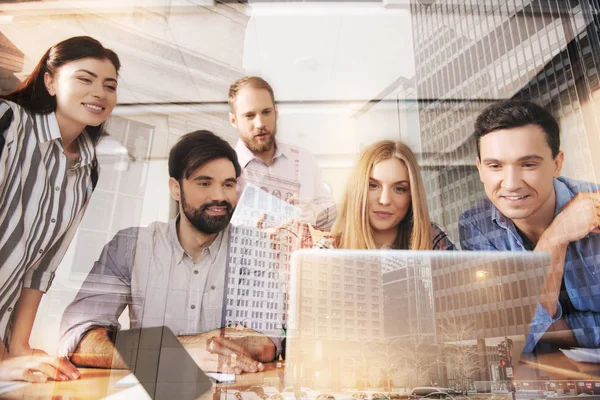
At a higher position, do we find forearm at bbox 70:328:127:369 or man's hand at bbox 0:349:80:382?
forearm at bbox 70:328:127:369

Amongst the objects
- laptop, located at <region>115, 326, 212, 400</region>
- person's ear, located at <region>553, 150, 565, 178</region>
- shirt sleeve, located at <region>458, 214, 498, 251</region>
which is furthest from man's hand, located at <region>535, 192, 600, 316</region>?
laptop, located at <region>115, 326, 212, 400</region>

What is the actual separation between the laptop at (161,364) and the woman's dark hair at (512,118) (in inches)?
118

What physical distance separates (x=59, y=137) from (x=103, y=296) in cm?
134

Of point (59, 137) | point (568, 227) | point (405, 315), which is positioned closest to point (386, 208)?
point (405, 315)

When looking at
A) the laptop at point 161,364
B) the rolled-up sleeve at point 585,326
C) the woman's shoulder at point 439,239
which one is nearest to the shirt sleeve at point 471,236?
the woman's shoulder at point 439,239

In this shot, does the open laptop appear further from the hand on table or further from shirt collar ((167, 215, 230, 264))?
shirt collar ((167, 215, 230, 264))

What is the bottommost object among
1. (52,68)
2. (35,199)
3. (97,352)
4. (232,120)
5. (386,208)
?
(97,352)

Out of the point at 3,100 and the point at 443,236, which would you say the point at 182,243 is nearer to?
the point at 3,100

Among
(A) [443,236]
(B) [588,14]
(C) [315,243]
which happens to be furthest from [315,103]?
(B) [588,14]

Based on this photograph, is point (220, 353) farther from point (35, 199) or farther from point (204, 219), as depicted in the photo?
point (35, 199)

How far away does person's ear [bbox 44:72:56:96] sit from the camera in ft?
10.2

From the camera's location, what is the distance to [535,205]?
133 inches

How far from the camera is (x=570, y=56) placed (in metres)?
3.51

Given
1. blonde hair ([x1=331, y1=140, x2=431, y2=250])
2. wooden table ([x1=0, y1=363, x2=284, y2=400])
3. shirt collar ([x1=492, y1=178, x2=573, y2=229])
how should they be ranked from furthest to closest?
1. shirt collar ([x1=492, y1=178, x2=573, y2=229])
2. blonde hair ([x1=331, y1=140, x2=431, y2=250])
3. wooden table ([x1=0, y1=363, x2=284, y2=400])
